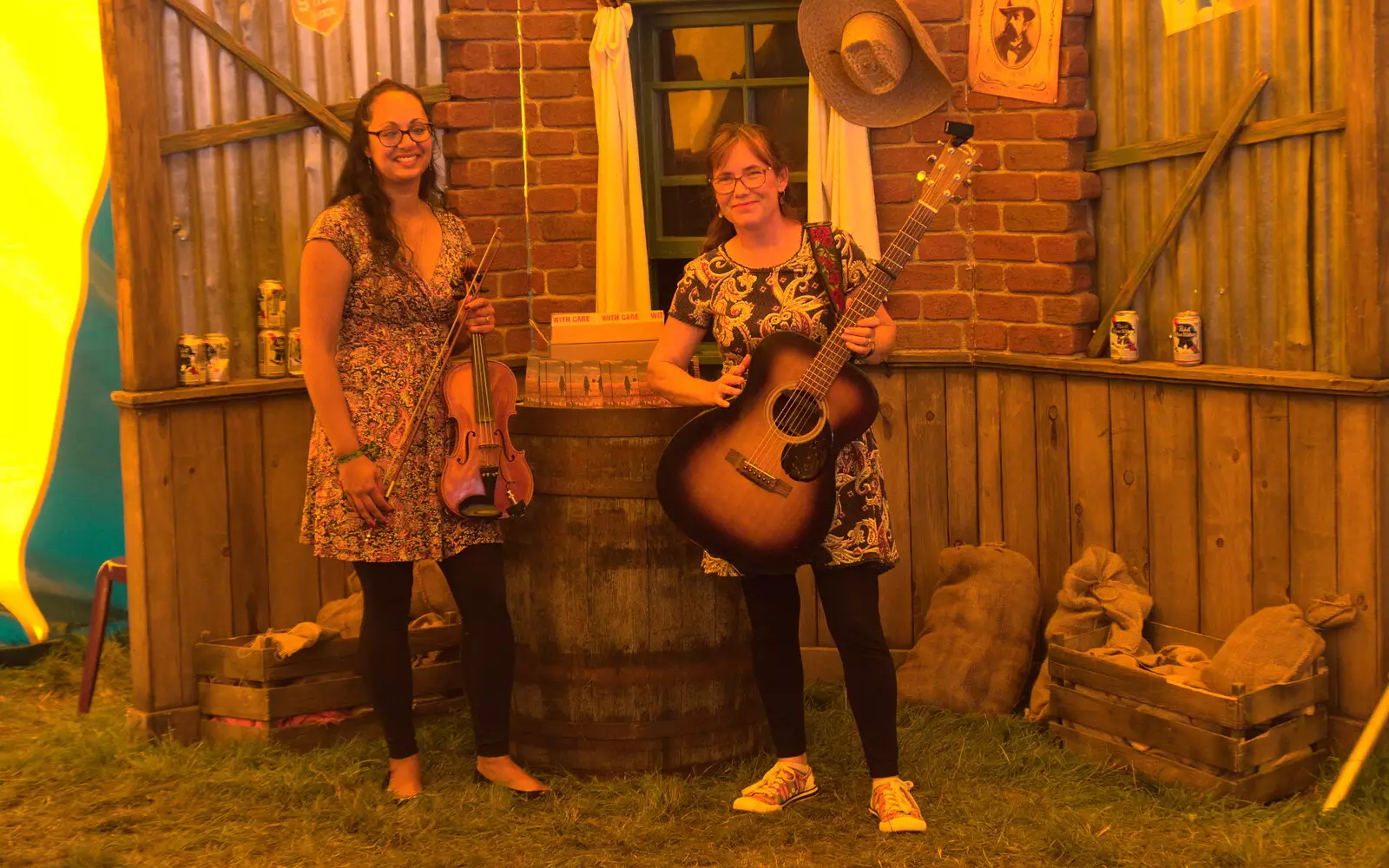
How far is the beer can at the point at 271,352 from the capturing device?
449cm

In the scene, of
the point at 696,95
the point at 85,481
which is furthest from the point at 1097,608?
the point at 85,481

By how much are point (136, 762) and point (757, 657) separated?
5.94ft

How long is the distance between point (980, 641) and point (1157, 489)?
69cm

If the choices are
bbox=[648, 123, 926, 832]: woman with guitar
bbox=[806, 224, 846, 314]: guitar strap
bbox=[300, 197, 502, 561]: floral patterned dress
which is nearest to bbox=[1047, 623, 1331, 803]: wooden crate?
bbox=[648, 123, 926, 832]: woman with guitar

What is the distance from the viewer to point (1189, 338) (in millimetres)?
4129

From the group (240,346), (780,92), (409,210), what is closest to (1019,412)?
(780,92)

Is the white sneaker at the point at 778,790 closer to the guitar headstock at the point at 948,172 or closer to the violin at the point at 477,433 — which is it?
the violin at the point at 477,433

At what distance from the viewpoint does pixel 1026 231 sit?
4.58 metres

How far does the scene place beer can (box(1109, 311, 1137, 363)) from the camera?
4309 mm

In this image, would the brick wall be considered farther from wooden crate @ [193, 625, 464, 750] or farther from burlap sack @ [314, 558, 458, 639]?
wooden crate @ [193, 625, 464, 750]

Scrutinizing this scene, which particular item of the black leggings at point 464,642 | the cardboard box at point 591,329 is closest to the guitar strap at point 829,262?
the cardboard box at point 591,329

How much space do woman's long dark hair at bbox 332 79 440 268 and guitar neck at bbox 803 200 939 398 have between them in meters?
1.07

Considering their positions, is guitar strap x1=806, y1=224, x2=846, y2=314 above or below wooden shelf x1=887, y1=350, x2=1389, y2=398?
above

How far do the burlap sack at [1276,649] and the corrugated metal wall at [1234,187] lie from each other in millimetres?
651
